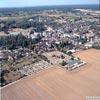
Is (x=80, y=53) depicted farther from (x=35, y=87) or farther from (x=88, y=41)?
(x=35, y=87)

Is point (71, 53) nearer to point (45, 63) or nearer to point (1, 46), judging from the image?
point (45, 63)

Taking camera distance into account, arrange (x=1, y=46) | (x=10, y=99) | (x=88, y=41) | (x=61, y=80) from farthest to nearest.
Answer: (x=88, y=41), (x=1, y=46), (x=61, y=80), (x=10, y=99)

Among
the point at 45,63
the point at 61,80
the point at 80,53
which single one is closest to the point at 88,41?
the point at 80,53

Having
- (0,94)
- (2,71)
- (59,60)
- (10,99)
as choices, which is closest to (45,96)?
(10,99)

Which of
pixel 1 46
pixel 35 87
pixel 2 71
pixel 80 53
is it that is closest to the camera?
pixel 35 87

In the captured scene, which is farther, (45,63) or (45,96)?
(45,63)

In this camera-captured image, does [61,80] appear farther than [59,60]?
No
